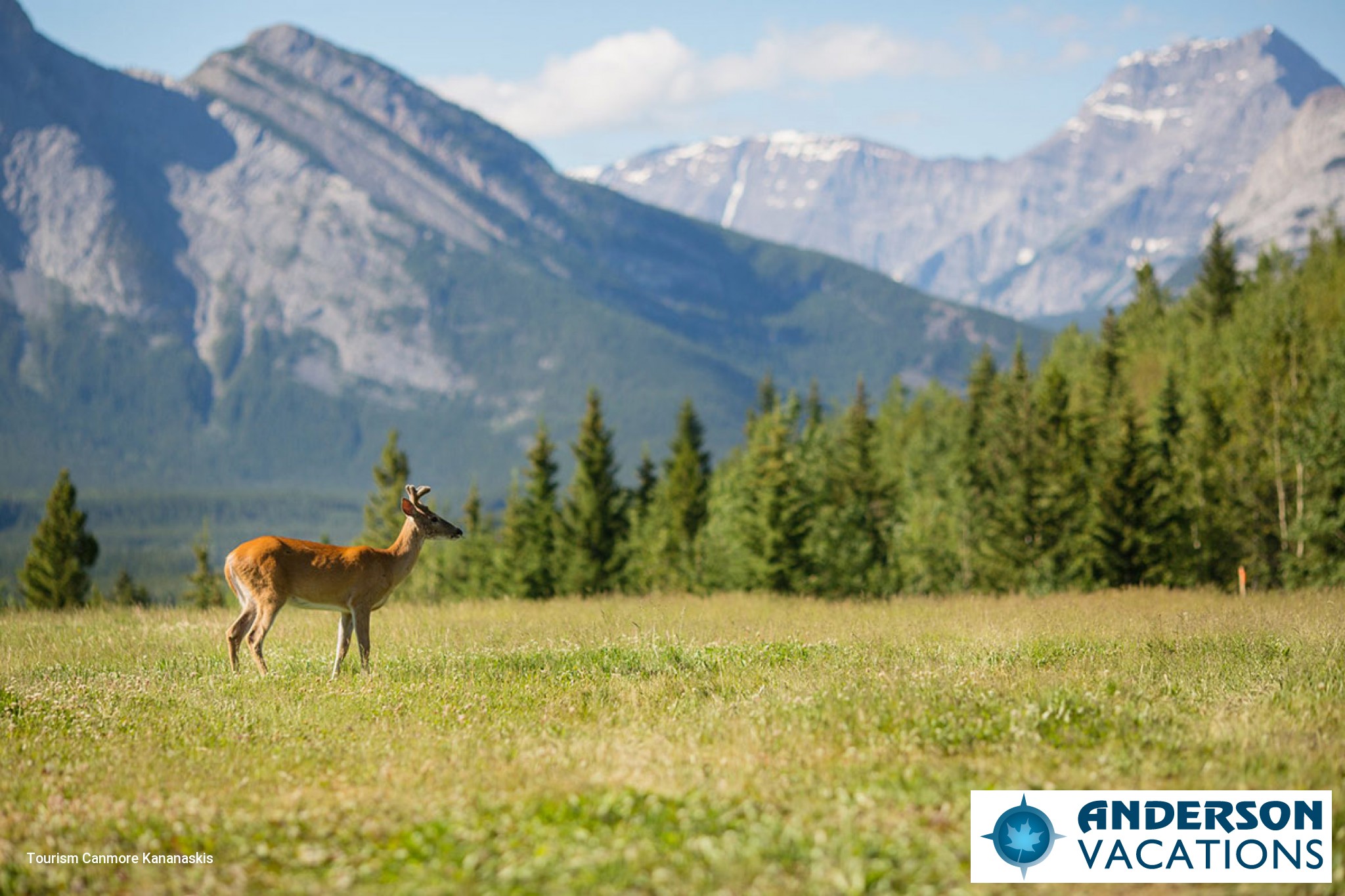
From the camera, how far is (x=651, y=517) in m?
76.2

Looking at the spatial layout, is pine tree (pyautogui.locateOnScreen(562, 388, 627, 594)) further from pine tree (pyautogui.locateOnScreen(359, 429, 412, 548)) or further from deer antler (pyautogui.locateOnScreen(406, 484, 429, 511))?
deer antler (pyautogui.locateOnScreen(406, 484, 429, 511))

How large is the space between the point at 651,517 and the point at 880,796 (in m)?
67.8

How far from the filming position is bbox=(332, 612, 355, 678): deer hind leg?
→ 1450 centimetres

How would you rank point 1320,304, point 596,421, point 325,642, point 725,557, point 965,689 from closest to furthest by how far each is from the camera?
1. point 965,689
2. point 325,642
3. point 725,557
4. point 596,421
5. point 1320,304

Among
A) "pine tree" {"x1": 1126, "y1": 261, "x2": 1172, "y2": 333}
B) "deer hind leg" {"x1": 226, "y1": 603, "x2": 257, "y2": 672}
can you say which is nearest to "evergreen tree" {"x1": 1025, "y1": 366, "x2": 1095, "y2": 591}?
"deer hind leg" {"x1": 226, "y1": 603, "x2": 257, "y2": 672}

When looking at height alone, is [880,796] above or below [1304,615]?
below

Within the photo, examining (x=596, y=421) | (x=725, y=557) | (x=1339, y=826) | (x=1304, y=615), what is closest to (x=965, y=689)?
(x=1339, y=826)

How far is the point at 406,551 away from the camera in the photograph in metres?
16.0

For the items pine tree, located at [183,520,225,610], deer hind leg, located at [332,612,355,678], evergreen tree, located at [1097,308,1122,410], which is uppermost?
evergreen tree, located at [1097,308,1122,410]

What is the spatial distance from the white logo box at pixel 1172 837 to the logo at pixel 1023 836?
3 centimetres

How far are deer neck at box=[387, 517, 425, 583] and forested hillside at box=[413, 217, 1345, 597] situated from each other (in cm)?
2407

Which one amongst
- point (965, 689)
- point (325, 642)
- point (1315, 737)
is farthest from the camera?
point (325, 642)

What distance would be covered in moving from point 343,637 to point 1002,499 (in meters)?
47.7

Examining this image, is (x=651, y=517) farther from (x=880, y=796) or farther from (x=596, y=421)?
(x=880, y=796)
